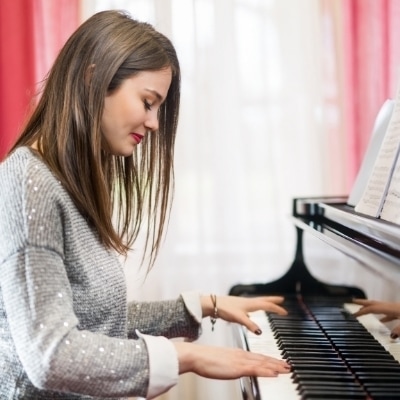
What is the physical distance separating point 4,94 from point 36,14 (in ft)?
1.14

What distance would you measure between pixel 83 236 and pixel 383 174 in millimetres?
801

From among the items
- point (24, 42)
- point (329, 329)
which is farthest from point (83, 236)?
point (24, 42)

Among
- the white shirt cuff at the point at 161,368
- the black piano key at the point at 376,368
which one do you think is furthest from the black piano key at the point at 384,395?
the white shirt cuff at the point at 161,368

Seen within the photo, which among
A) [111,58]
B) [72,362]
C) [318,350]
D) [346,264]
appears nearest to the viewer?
[72,362]

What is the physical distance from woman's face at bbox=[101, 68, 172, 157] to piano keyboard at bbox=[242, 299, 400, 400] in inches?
21.4

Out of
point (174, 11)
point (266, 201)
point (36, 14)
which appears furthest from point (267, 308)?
point (36, 14)

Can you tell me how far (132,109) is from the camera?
53.1 inches

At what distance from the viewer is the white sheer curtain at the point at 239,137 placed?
2736mm

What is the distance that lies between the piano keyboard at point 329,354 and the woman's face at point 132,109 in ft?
1.78

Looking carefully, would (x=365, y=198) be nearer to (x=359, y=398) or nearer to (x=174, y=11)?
(x=359, y=398)

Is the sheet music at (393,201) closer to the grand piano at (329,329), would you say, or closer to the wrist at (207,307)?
the grand piano at (329,329)

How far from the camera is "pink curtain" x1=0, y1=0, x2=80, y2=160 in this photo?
108 inches

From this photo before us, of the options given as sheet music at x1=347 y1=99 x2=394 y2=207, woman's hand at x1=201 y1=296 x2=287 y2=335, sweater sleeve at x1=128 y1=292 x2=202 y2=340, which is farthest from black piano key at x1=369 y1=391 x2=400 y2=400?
sheet music at x1=347 y1=99 x2=394 y2=207

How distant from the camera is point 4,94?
2.77 m
